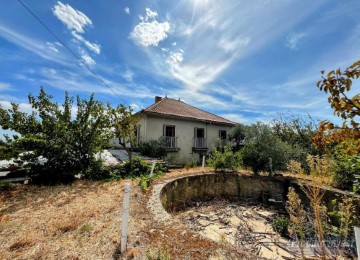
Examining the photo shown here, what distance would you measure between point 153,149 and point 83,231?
9860mm

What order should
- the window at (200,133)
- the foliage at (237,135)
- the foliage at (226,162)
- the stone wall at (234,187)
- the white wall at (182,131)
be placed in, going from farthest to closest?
the window at (200,133)
the foliage at (237,135)
the white wall at (182,131)
the foliage at (226,162)
the stone wall at (234,187)

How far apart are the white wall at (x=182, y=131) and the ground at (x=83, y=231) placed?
9.25 meters

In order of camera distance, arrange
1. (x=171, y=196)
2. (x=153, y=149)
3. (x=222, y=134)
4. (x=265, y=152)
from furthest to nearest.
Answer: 1. (x=222, y=134)
2. (x=153, y=149)
3. (x=265, y=152)
4. (x=171, y=196)

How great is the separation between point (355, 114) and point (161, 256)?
2.62m

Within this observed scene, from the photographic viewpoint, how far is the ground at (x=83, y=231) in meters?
2.92

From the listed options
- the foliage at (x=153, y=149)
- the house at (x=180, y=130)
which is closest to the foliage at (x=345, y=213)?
the foliage at (x=153, y=149)

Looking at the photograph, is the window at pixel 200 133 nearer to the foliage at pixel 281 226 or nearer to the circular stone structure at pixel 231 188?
the circular stone structure at pixel 231 188

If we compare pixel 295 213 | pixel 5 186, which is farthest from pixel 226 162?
pixel 5 186

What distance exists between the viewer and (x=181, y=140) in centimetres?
1617

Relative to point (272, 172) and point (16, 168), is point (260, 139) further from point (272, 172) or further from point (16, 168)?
point (16, 168)

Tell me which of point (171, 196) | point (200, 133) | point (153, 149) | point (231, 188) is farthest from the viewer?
point (200, 133)

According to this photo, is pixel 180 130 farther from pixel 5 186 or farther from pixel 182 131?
pixel 5 186

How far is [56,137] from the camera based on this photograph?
7375mm

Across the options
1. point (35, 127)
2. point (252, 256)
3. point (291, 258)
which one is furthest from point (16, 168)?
point (291, 258)
